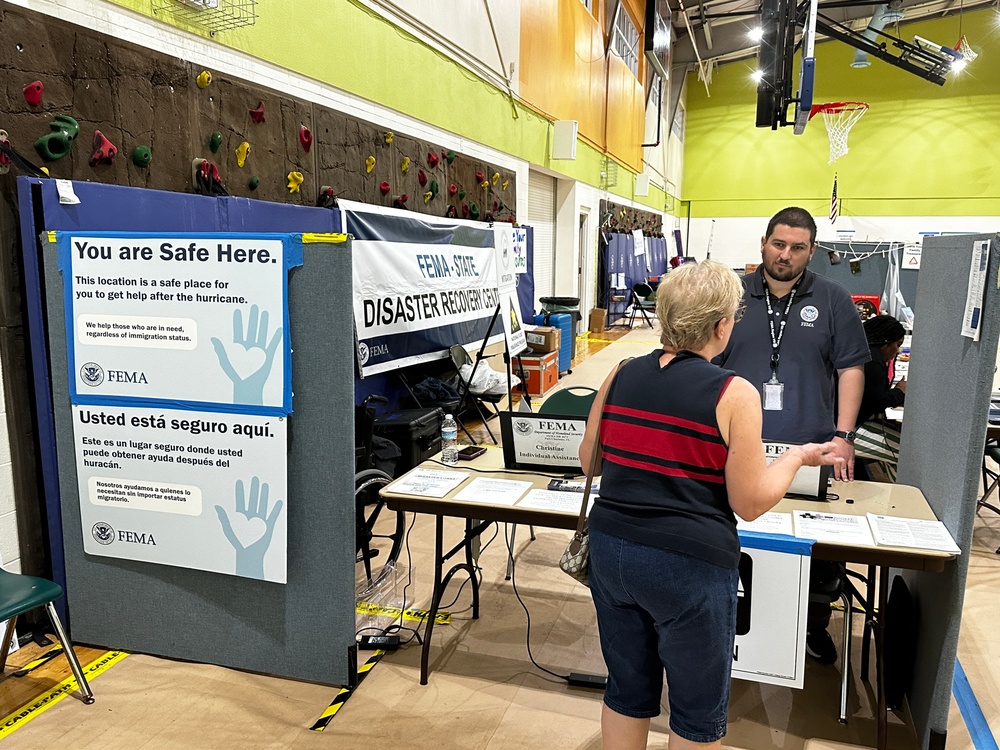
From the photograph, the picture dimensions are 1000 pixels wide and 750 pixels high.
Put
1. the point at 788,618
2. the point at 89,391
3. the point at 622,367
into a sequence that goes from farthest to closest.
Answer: the point at 89,391
the point at 788,618
the point at 622,367

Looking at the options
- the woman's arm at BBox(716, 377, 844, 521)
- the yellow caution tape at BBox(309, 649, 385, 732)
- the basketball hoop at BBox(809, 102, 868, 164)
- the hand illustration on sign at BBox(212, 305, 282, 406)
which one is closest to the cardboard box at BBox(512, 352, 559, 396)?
the yellow caution tape at BBox(309, 649, 385, 732)

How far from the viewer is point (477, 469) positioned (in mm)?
2713

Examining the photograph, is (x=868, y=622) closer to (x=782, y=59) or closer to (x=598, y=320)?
(x=782, y=59)

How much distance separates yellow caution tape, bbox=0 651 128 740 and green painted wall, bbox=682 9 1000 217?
18974mm

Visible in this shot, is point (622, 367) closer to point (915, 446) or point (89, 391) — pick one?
point (915, 446)

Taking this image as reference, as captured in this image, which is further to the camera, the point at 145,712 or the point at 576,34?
the point at 576,34

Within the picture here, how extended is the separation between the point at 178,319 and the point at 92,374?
406 mm

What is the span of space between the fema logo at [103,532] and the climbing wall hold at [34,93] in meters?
1.54

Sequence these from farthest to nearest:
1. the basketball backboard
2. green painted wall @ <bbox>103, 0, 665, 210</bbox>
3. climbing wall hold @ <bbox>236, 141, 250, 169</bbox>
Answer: the basketball backboard, green painted wall @ <bbox>103, 0, 665, 210</bbox>, climbing wall hold @ <bbox>236, 141, 250, 169</bbox>

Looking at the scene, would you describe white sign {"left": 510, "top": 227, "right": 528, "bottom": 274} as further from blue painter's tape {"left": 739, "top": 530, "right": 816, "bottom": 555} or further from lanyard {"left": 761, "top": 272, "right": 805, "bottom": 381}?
blue painter's tape {"left": 739, "top": 530, "right": 816, "bottom": 555}

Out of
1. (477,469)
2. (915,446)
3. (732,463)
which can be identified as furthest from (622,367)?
(915,446)

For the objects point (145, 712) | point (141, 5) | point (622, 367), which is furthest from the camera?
point (141, 5)

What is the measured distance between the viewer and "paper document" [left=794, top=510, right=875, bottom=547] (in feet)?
6.70

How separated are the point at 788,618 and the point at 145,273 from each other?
7.39 ft
